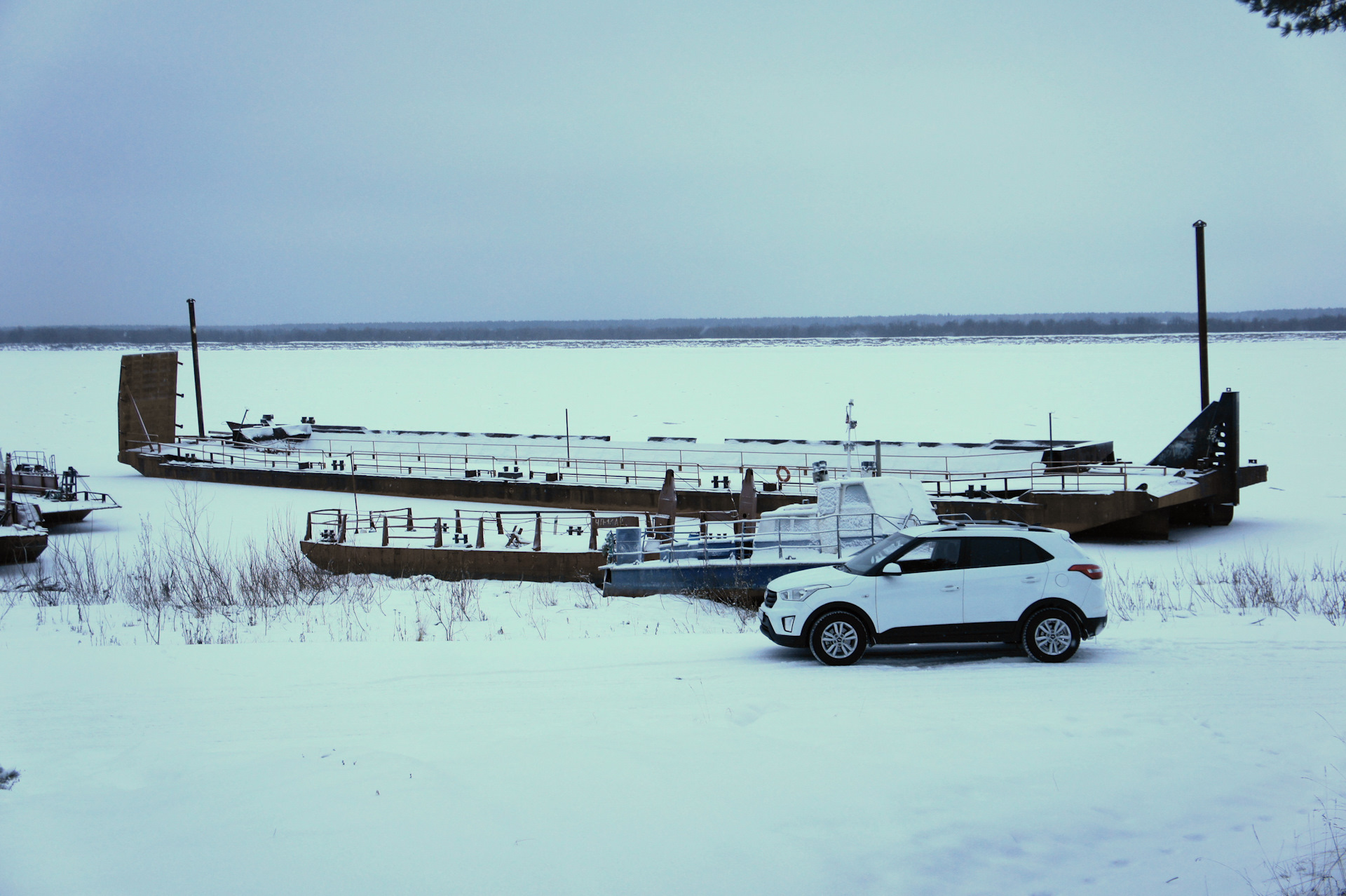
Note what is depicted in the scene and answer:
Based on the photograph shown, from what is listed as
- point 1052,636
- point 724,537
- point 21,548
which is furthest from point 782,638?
point 21,548

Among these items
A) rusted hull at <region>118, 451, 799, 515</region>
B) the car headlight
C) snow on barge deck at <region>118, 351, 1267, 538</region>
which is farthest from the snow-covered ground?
rusted hull at <region>118, 451, 799, 515</region>

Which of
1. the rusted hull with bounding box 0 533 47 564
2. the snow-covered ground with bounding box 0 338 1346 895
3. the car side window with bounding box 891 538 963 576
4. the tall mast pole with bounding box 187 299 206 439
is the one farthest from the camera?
the tall mast pole with bounding box 187 299 206 439

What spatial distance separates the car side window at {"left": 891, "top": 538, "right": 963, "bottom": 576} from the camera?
30.7 feet

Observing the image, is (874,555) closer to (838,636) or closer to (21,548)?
(838,636)

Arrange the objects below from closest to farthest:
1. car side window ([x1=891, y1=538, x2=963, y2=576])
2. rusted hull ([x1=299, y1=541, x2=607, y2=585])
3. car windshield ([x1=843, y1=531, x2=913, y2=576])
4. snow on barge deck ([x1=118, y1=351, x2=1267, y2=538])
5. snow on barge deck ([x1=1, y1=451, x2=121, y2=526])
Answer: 1. car side window ([x1=891, y1=538, x2=963, y2=576])
2. car windshield ([x1=843, y1=531, x2=913, y2=576])
3. rusted hull ([x1=299, y1=541, x2=607, y2=585])
4. snow on barge deck ([x1=118, y1=351, x2=1267, y2=538])
5. snow on barge deck ([x1=1, y1=451, x2=121, y2=526])

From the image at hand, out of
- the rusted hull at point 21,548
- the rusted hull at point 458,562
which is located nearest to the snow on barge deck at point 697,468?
the rusted hull at point 458,562

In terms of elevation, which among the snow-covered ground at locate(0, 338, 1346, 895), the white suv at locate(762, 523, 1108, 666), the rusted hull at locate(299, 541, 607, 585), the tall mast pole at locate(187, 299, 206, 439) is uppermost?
the tall mast pole at locate(187, 299, 206, 439)

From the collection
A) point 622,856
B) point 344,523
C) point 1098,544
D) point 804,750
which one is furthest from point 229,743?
Answer: point 1098,544

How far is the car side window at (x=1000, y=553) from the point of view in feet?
30.4

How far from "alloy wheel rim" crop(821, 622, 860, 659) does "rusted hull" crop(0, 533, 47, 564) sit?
17770 mm

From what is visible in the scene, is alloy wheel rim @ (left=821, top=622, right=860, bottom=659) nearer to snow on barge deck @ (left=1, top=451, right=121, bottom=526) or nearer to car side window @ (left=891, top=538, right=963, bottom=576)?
car side window @ (left=891, top=538, right=963, bottom=576)

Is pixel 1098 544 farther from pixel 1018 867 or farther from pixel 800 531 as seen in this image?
pixel 1018 867

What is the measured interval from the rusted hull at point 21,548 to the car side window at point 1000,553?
1892cm

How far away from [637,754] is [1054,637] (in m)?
4.56
